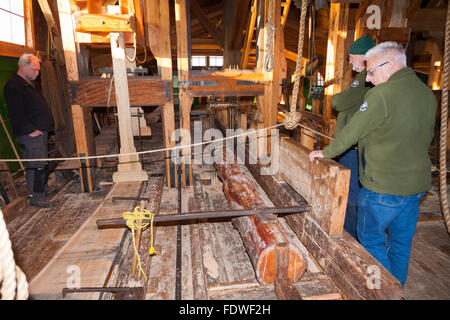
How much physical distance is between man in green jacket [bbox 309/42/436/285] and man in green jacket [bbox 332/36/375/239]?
772mm

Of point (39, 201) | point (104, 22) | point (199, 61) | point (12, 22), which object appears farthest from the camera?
point (199, 61)

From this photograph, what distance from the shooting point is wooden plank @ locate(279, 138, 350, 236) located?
80.0 inches

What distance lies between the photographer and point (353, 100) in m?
2.95

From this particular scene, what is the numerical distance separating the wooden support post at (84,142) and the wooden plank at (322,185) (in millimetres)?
3131

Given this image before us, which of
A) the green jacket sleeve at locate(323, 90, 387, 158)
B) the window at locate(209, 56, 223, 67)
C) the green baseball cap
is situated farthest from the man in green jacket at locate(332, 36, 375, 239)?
the window at locate(209, 56, 223, 67)

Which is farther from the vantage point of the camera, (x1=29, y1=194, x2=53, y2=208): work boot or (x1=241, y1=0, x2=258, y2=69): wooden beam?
(x1=241, y1=0, x2=258, y2=69): wooden beam

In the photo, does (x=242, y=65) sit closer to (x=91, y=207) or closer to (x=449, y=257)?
(x=91, y=207)

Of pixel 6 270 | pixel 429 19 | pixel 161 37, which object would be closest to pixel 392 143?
pixel 6 270

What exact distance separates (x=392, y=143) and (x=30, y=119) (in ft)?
14.1

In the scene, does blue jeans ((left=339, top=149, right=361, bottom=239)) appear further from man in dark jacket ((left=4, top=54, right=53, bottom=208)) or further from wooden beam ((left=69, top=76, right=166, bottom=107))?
man in dark jacket ((left=4, top=54, right=53, bottom=208))

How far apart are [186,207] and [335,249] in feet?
7.59

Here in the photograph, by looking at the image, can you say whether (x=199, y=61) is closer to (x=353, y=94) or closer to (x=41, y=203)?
(x=41, y=203)

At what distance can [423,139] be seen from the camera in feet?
6.50

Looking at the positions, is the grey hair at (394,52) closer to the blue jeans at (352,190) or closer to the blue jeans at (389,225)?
the blue jeans at (389,225)
